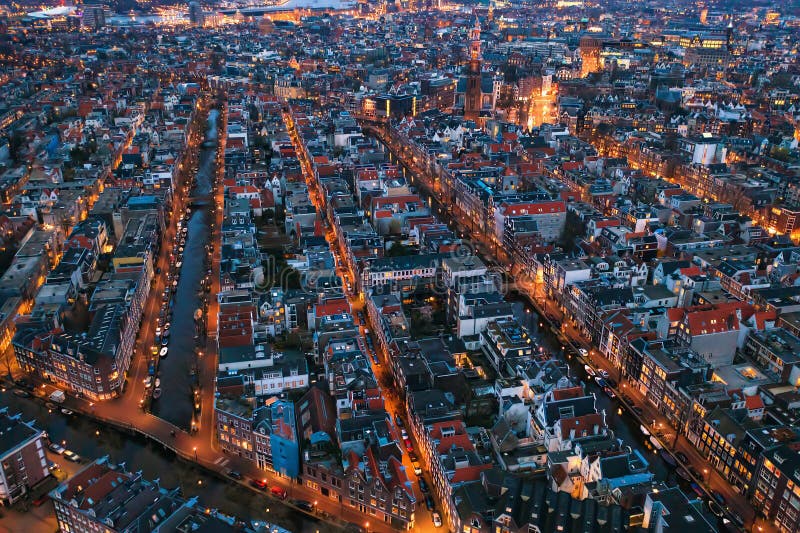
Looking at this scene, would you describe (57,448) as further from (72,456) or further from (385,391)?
(385,391)

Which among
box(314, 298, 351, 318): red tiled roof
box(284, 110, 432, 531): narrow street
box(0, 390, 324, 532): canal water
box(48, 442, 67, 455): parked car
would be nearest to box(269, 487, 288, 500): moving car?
box(0, 390, 324, 532): canal water

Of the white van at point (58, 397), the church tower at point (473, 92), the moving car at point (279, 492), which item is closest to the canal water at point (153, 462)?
the moving car at point (279, 492)

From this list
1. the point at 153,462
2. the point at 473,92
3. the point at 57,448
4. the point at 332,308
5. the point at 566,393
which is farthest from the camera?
the point at 473,92

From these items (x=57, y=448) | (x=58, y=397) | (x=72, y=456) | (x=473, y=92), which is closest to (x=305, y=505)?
(x=72, y=456)

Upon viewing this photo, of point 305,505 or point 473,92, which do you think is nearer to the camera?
point 305,505

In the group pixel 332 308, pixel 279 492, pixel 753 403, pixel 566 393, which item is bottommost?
pixel 279 492
